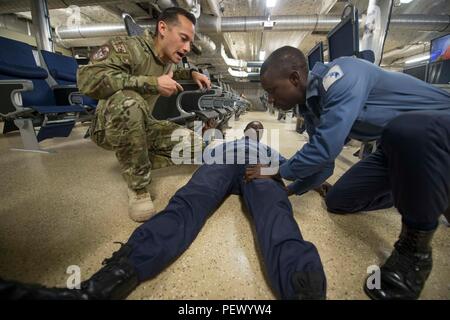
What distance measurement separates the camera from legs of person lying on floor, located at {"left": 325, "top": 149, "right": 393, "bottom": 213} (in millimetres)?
809

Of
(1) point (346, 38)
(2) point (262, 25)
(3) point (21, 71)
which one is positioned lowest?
(3) point (21, 71)

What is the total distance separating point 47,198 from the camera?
1.06 m

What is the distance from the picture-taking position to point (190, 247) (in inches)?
28.1

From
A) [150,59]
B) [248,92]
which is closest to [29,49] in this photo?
[150,59]

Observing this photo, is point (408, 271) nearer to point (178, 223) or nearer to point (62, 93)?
point (178, 223)

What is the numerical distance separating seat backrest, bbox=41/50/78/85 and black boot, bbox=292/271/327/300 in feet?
10.4

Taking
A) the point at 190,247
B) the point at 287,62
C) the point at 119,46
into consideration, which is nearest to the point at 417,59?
the point at 287,62

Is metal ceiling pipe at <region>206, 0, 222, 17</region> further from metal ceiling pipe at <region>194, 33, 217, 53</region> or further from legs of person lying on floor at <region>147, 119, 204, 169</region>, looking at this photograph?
legs of person lying on floor at <region>147, 119, 204, 169</region>

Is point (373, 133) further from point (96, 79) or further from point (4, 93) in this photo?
point (4, 93)

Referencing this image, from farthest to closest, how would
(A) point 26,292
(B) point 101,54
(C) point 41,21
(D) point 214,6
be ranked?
(D) point 214,6 → (C) point 41,21 → (B) point 101,54 → (A) point 26,292

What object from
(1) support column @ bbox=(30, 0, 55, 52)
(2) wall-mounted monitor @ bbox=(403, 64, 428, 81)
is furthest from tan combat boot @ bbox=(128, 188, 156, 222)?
(1) support column @ bbox=(30, 0, 55, 52)

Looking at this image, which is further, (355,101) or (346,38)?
(346,38)

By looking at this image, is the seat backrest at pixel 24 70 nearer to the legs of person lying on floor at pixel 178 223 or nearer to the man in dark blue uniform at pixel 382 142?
the legs of person lying on floor at pixel 178 223

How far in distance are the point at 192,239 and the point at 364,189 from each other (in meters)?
0.71
